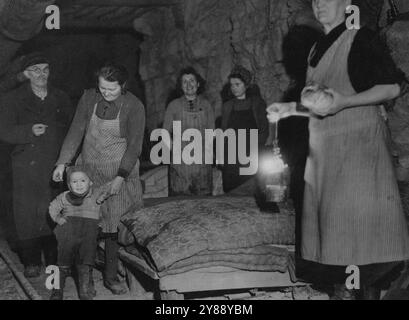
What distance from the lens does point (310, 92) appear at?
248 centimetres

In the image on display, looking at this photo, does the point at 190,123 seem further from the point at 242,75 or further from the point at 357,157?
the point at 357,157

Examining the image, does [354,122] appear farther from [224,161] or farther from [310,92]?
[224,161]

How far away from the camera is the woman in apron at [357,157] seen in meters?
2.51

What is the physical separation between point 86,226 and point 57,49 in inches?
223

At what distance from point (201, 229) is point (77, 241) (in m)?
0.84

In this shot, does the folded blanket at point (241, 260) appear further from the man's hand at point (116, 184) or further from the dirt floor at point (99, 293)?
the man's hand at point (116, 184)

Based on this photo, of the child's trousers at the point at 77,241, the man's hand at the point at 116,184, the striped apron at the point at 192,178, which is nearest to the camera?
the child's trousers at the point at 77,241

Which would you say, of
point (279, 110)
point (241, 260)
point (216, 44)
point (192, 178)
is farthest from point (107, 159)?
point (216, 44)

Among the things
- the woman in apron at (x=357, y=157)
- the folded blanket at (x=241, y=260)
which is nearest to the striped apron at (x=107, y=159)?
the folded blanket at (x=241, y=260)

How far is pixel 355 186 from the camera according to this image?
101 inches

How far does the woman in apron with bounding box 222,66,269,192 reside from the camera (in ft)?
14.9

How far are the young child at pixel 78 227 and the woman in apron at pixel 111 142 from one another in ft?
0.50

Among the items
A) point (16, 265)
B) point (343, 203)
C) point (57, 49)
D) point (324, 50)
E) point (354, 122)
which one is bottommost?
point (16, 265)
